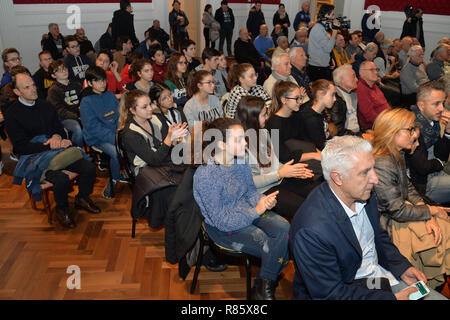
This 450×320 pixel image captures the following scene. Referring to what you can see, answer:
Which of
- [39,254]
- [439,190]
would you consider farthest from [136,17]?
[439,190]

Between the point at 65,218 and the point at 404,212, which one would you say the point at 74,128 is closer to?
the point at 65,218

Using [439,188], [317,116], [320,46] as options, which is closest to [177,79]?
[317,116]

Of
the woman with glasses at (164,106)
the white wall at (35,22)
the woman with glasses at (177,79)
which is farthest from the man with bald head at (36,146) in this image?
the white wall at (35,22)

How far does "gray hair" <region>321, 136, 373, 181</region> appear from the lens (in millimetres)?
1855

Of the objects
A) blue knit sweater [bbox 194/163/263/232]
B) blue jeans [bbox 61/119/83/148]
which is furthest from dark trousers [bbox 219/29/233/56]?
blue knit sweater [bbox 194/163/263/232]

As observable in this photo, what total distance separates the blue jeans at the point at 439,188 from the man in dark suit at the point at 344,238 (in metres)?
Result: 1.39

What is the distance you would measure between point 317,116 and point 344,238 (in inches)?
81.9

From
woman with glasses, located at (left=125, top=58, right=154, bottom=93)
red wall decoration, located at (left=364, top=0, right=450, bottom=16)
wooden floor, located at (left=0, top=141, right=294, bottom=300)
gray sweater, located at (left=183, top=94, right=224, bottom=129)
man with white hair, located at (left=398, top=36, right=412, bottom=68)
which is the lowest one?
wooden floor, located at (left=0, top=141, right=294, bottom=300)

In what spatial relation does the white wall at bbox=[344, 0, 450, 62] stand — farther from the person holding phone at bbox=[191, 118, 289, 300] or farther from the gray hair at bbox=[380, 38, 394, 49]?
the person holding phone at bbox=[191, 118, 289, 300]

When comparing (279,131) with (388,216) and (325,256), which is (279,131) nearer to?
(388,216)

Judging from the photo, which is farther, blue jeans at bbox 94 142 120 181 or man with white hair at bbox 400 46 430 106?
man with white hair at bbox 400 46 430 106

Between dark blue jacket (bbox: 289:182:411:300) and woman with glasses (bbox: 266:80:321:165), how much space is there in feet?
4.84

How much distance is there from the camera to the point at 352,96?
437cm

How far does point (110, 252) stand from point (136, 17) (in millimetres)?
8186
